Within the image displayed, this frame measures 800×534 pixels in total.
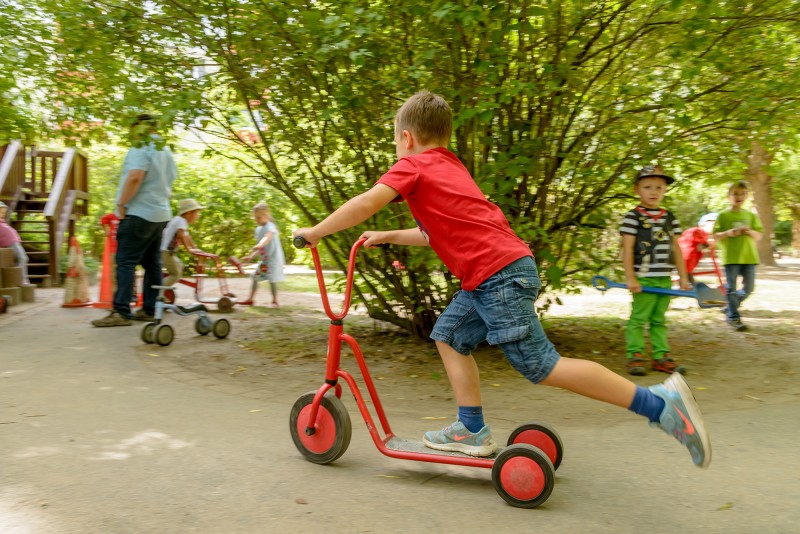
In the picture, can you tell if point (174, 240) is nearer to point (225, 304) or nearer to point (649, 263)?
point (225, 304)

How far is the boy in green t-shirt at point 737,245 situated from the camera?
28.7 ft

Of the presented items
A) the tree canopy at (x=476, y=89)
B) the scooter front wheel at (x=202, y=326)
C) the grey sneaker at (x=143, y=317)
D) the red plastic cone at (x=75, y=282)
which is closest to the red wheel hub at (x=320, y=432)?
the tree canopy at (x=476, y=89)

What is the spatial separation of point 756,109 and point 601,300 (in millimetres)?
5941

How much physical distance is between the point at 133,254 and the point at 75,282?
9.07 ft

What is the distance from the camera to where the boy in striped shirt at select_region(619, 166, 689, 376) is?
6.15 metres

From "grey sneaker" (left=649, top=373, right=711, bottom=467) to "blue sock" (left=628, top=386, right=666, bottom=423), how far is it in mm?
18

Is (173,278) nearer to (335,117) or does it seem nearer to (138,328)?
(138,328)

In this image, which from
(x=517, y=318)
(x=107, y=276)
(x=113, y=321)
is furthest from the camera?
(x=107, y=276)

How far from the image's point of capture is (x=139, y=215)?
8.22 metres

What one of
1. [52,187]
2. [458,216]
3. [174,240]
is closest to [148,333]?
[174,240]

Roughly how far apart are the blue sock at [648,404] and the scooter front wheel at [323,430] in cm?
141

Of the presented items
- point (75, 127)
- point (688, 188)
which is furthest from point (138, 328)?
point (688, 188)

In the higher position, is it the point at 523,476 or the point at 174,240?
the point at 174,240

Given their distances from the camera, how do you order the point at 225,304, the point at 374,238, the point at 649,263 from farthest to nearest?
1. the point at 225,304
2. the point at 649,263
3. the point at 374,238
